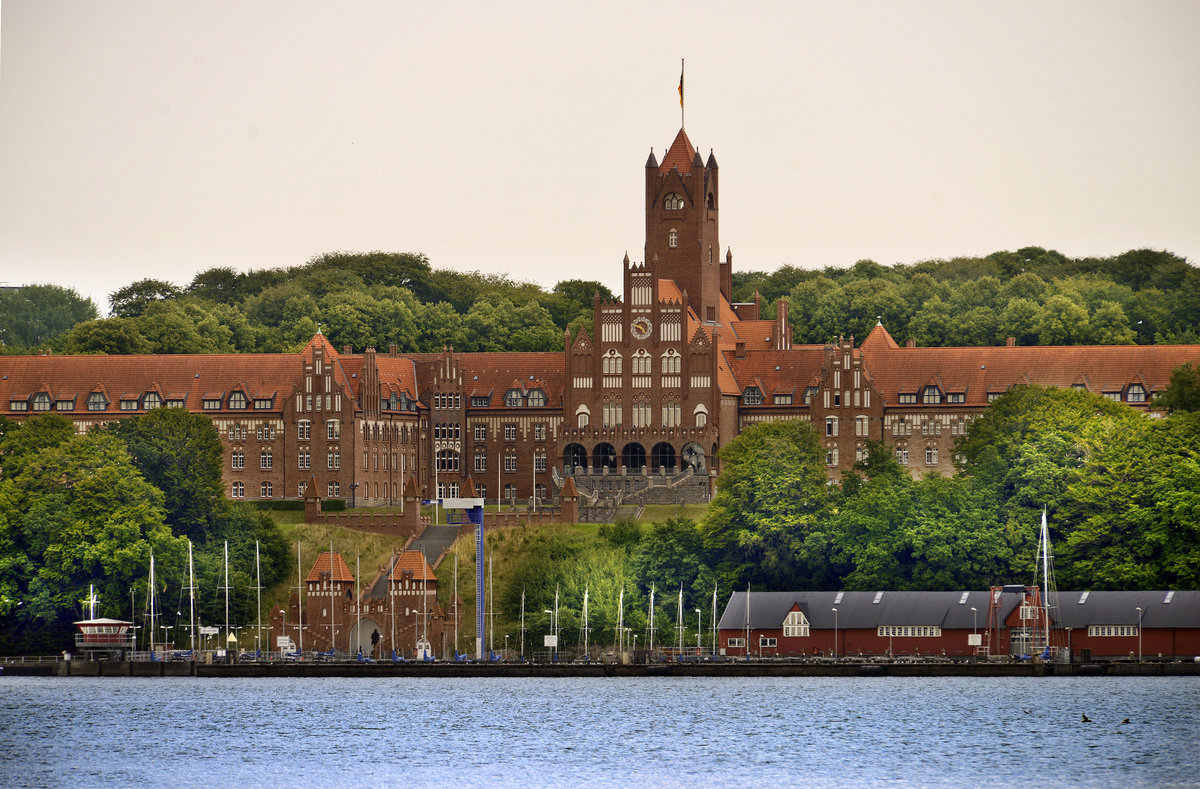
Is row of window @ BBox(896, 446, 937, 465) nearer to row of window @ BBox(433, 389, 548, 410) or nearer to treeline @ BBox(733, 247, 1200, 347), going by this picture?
treeline @ BBox(733, 247, 1200, 347)

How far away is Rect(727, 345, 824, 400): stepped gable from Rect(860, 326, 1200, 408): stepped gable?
3665 mm

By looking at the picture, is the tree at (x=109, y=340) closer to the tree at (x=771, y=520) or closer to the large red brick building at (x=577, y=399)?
the large red brick building at (x=577, y=399)

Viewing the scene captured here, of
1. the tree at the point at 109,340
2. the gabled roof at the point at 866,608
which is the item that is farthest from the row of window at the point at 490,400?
the gabled roof at the point at 866,608

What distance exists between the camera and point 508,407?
175m

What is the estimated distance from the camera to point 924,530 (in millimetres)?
137875

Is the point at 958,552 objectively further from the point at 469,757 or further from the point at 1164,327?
the point at 1164,327

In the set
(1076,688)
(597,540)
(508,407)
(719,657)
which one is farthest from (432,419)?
(1076,688)

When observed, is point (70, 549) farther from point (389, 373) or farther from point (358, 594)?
point (389, 373)

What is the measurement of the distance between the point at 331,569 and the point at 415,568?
14.9ft

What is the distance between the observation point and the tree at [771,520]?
463 ft

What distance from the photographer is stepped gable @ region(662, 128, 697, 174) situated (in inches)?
7106

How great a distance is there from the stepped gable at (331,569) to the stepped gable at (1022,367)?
4340cm

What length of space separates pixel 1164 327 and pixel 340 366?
199 feet

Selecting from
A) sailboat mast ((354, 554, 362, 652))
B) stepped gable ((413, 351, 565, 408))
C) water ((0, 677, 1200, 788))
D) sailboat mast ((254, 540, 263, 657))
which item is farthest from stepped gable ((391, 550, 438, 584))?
stepped gable ((413, 351, 565, 408))
